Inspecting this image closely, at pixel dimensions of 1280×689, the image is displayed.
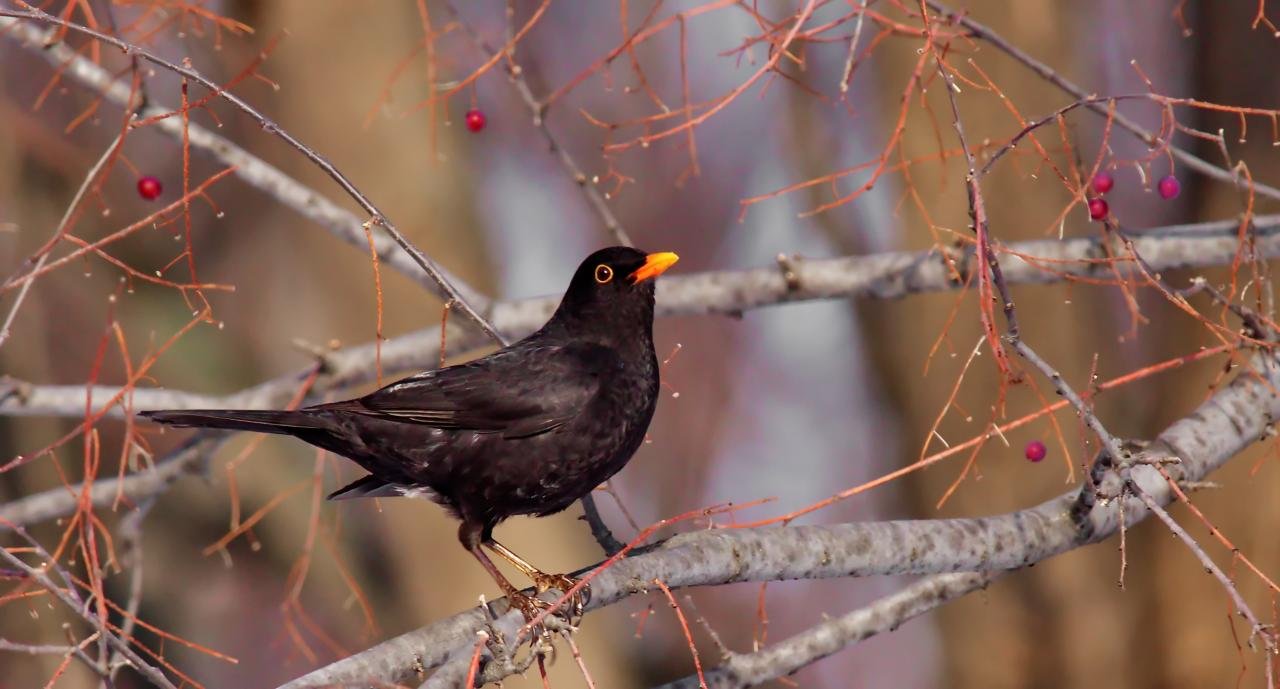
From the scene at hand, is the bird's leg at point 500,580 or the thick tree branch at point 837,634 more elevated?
the bird's leg at point 500,580

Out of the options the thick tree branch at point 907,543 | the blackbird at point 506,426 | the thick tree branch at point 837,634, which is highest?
the blackbird at point 506,426

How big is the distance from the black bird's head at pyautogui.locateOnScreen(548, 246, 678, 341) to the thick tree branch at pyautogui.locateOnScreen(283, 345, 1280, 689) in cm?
69

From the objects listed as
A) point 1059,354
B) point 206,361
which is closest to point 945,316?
point 1059,354

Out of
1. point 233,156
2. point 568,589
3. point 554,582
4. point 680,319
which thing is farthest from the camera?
point 680,319

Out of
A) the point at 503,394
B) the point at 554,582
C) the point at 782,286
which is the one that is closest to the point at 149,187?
the point at 503,394

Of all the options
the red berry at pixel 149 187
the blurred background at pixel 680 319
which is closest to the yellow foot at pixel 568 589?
the blurred background at pixel 680 319

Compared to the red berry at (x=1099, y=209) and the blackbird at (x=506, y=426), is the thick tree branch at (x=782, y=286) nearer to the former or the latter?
the red berry at (x=1099, y=209)

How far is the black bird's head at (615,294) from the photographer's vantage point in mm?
3332

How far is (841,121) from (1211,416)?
178 inches

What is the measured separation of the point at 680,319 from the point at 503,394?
227 inches

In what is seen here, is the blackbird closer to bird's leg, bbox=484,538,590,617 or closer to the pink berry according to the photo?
bird's leg, bbox=484,538,590,617

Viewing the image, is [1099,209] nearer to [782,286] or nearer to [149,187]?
[782,286]

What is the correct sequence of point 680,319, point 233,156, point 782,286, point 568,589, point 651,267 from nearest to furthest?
point 568,589 → point 651,267 → point 233,156 → point 782,286 → point 680,319

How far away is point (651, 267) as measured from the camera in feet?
10.9
